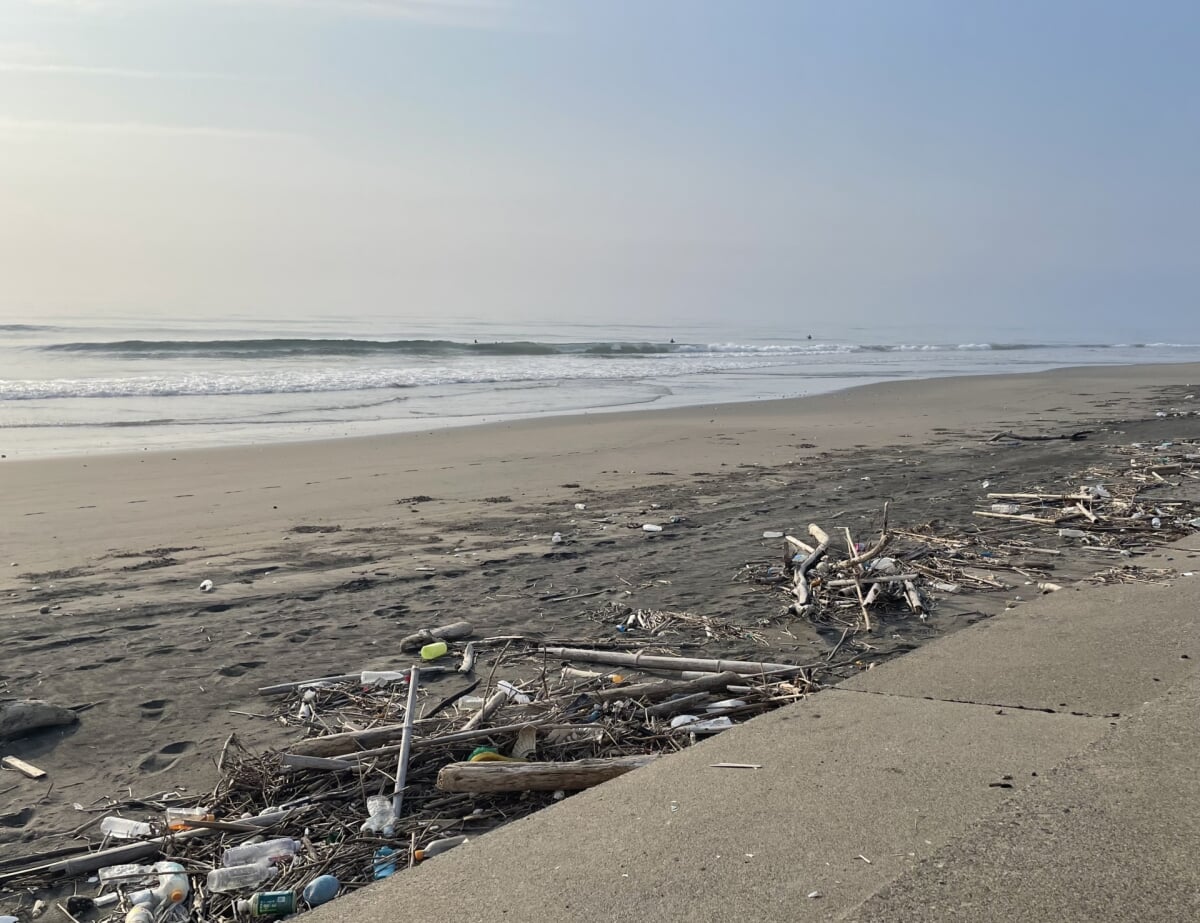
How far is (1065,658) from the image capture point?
435 cm

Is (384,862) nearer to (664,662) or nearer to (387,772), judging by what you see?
(387,772)

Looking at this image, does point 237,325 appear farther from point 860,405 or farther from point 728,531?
point 728,531

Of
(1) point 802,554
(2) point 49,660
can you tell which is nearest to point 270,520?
(2) point 49,660

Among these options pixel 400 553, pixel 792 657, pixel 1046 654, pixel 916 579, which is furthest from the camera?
pixel 400 553

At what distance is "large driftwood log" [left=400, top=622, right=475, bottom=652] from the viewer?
5.20 meters

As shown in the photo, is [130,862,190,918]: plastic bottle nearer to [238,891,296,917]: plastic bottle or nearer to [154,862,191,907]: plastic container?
[154,862,191,907]: plastic container

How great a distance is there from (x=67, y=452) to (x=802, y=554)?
37.3ft

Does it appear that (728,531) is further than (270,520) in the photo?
No

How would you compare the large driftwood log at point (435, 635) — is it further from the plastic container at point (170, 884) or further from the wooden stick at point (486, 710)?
the plastic container at point (170, 884)

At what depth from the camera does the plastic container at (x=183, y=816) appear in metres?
3.26

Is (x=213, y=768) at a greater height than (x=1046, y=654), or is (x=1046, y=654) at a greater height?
(x=1046, y=654)

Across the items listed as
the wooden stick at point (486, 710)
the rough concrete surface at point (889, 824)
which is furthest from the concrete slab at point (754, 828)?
the wooden stick at point (486, 710)

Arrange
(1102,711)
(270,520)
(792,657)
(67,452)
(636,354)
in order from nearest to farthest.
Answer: (1102,711) < (792,657) < (270,520) < (67,452) < (636,354)

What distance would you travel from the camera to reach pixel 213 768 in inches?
150
